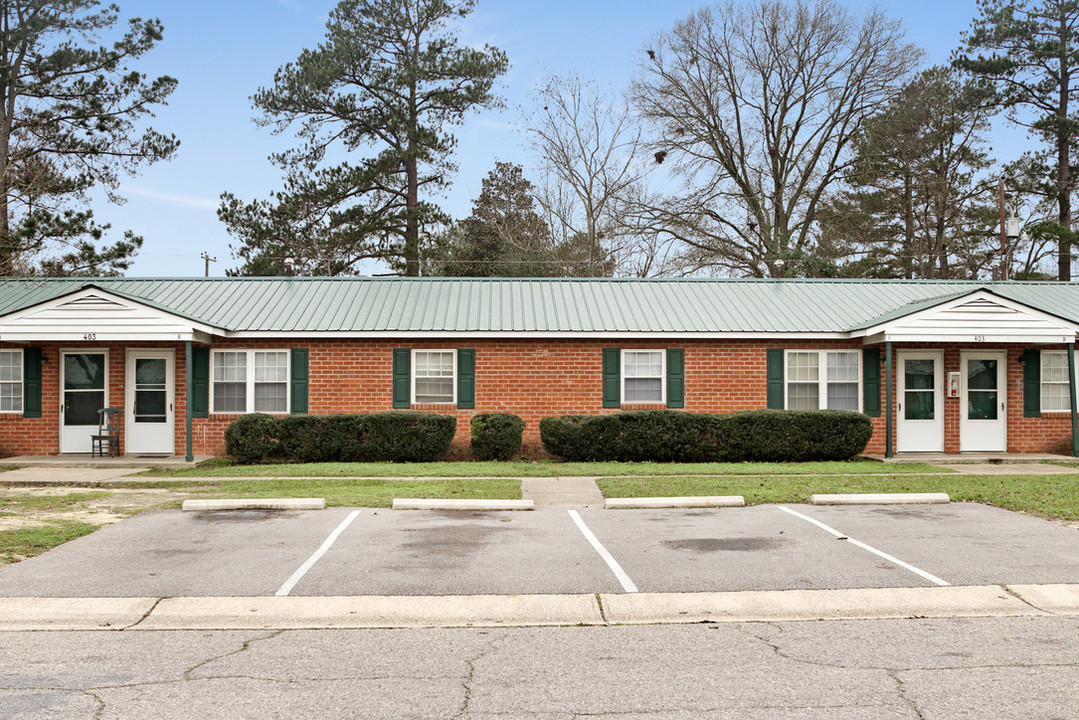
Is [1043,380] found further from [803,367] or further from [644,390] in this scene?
[644,390]

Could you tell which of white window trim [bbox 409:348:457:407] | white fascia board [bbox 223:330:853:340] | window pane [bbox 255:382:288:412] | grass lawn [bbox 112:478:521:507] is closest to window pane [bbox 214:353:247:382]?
window pane [bbox 255:382:288:412]

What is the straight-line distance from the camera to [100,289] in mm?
18000

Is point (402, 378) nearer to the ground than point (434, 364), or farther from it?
nearer to the ground

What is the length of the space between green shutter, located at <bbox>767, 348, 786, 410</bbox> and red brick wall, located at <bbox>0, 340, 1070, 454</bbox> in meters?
0.15

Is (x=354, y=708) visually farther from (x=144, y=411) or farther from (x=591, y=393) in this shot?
(x=144, y=411)

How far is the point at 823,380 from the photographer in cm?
1975

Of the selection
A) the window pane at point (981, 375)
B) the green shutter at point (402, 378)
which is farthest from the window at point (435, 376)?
the window pane at point (981, 375)

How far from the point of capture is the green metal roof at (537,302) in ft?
63.7

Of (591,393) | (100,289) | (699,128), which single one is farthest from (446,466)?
(699,128)

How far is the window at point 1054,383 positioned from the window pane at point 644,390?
843 centimetres

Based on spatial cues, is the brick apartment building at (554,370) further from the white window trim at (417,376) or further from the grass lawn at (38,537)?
the grass lawn at (38,537)

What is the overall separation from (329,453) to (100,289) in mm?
5563

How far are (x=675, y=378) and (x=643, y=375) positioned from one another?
681 mm

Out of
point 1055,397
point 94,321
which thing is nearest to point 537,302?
point 94,321
